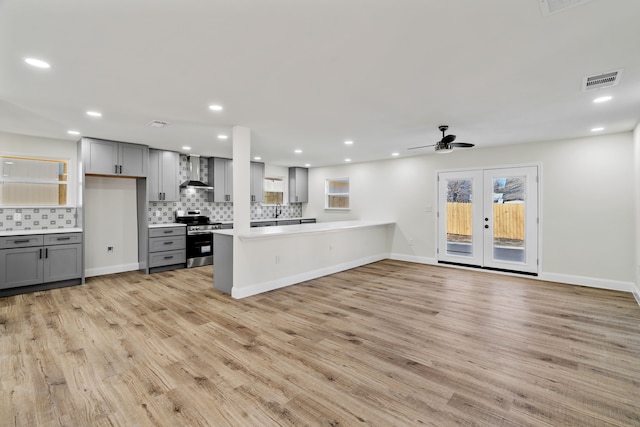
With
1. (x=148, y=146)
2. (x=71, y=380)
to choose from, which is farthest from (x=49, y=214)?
(x=71, y=380)

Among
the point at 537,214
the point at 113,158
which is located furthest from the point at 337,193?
the point at 113,158

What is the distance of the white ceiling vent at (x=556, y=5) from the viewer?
1.65 meters

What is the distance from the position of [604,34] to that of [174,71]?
3.23 meters

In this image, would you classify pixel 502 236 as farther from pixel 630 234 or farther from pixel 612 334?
pixel 612 334

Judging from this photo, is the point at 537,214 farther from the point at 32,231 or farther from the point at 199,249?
the point at 32,231

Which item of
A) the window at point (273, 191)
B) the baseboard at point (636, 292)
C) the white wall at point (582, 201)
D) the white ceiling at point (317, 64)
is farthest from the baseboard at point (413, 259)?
the window at point (273, 191)

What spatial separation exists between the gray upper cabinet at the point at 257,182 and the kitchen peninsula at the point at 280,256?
2748 millimetres

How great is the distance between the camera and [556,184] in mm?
5152

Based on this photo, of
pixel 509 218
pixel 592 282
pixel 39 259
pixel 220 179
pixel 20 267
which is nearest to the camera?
pixel 20 267

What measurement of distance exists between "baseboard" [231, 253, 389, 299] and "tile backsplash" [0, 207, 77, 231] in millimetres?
3530

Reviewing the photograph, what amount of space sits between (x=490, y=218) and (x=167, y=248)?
6.50 metres

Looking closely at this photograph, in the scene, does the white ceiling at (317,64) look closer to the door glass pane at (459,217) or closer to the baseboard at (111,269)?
the door glass pane at (459,217)

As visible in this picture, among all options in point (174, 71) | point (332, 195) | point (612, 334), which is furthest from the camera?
point (332, 195)

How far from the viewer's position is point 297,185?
29.0 ft
